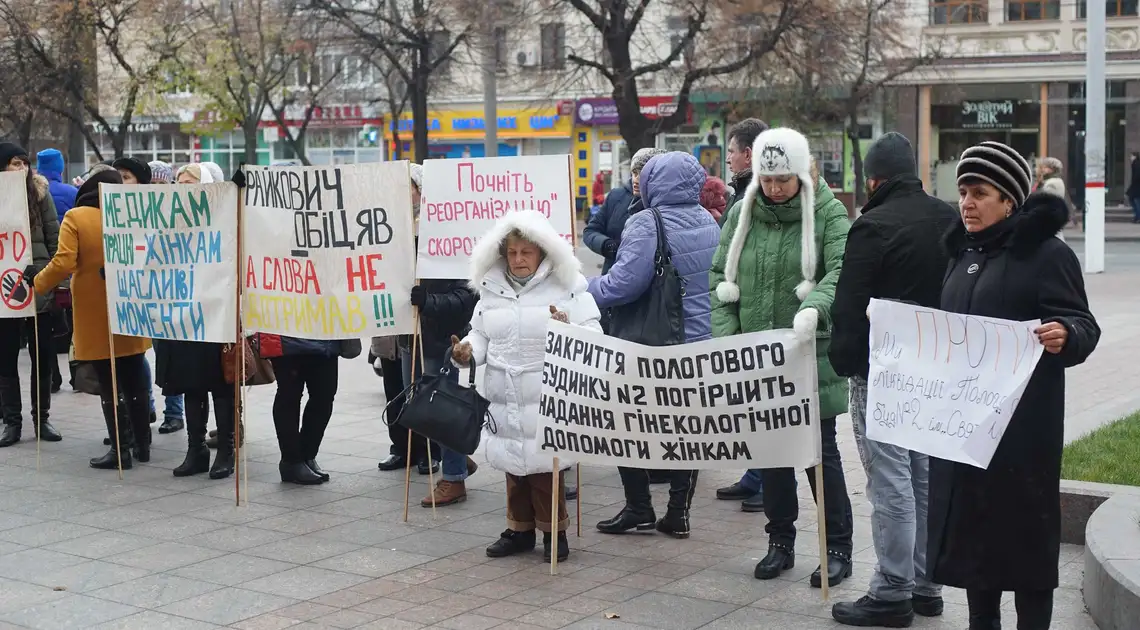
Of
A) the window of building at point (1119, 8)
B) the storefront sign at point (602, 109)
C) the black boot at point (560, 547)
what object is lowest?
the black boot at point (560, 547)

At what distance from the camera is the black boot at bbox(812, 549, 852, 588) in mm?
5914

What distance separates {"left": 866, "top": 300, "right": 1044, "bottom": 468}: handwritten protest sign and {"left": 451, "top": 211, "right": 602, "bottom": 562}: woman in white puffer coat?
1883 mm

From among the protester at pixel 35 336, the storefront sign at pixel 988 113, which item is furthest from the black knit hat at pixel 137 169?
the storefront sign at pixel 988 113

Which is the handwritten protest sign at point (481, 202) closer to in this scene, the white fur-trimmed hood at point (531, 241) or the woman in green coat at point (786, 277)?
the white fur-trimmed hood at point (531, 241)

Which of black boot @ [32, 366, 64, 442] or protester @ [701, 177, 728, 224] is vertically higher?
protester @ [701, 177, 728, 224]

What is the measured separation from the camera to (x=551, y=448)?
243 inches

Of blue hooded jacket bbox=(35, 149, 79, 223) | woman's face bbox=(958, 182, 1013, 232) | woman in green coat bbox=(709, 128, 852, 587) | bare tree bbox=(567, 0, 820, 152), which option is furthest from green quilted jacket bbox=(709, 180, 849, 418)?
bare tree bbox=(567, 0, 820, 152)

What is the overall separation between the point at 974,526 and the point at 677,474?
8.80 ft

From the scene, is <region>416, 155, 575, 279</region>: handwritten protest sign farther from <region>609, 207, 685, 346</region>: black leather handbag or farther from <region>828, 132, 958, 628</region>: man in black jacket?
<region>828, 132, 958, 628</region>: man in black jacket

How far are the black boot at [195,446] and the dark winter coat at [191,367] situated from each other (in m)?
0.23

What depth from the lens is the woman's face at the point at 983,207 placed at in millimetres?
4355

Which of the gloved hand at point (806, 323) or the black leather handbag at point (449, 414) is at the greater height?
the gloved hand at point (806, 323)

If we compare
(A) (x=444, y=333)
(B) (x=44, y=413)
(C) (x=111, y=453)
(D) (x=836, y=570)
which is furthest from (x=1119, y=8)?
(D) (x=836, y=570)

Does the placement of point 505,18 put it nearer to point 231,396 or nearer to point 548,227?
point 231,396
